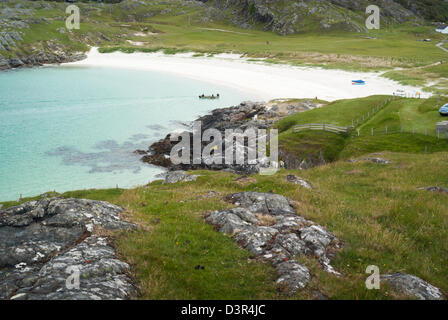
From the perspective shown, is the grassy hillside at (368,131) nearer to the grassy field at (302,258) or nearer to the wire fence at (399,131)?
the wire fence at (399,131)

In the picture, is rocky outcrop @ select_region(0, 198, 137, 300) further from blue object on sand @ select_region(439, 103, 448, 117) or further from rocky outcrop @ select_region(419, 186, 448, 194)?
blue object on sand @ select_region(439, 103, 448, 117)

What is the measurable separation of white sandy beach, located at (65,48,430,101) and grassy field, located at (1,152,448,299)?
202 feet

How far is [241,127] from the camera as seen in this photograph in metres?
63.3

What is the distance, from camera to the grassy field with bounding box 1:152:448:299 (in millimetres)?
12195

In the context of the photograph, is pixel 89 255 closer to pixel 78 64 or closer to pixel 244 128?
pixel 244 128

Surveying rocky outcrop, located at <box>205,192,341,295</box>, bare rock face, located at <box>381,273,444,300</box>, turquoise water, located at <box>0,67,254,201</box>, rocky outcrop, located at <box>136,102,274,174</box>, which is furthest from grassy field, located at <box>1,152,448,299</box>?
turquoise water, located at <box>0,67,254,201</box>

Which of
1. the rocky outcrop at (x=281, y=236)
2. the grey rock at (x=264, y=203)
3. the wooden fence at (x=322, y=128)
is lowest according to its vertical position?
the wooden fence at (x=322, y=128)

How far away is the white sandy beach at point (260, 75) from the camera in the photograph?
3474 inches

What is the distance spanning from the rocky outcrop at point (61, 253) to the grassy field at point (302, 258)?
2.81ft

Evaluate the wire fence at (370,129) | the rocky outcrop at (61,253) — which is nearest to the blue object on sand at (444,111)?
the wire fence at (370,129)

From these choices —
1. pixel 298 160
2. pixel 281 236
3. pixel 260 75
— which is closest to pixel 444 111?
pixel 298 160

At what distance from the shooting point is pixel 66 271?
12.1 metres

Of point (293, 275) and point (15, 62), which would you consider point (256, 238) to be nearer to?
point (293, 275)

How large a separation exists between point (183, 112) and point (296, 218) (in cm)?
6466
